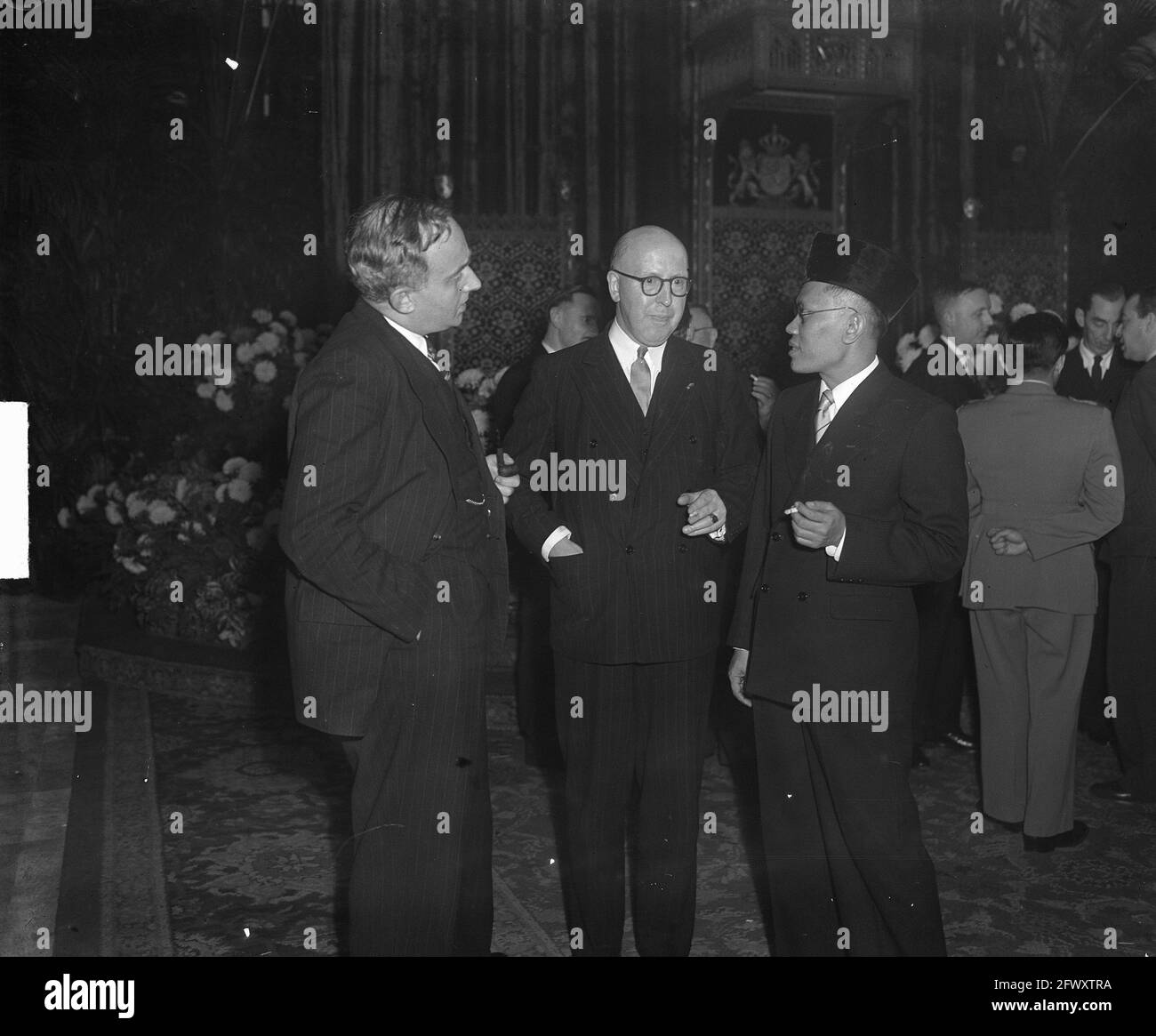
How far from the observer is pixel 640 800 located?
120 inches

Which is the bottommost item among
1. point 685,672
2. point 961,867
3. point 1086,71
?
point 961,867

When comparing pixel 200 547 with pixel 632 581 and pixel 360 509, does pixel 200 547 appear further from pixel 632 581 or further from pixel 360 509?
pixel 360 509

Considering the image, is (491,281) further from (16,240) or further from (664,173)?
(16,240)

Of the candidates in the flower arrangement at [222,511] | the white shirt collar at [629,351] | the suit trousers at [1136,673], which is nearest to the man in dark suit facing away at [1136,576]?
the suit trousers at [1136,673]

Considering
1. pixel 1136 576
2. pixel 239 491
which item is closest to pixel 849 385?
pixel 1136 576

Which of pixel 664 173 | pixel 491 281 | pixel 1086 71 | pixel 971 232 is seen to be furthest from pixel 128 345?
pixel 1086 71

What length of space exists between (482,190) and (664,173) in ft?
4.25

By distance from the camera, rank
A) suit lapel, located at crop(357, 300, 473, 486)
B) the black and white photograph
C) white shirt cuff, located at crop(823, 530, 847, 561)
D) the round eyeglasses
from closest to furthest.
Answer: suit lapel, located at crop(357, 300, 473, 486) < the black and white photograph < white shirt cuff, located at crop(823, 530, 847, 561) < the round eyeglasses

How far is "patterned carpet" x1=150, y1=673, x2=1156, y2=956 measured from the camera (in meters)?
3.41

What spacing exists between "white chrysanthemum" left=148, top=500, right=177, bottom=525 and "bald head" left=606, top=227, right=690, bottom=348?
163 inches

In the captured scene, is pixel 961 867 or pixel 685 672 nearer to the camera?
pixel 685 672

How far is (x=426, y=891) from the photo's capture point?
8.09 feet

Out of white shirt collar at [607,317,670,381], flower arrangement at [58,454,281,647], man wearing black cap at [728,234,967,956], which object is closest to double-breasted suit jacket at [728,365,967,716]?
man wearing black cap at [728,234,967,956]
